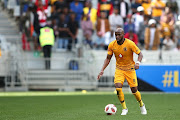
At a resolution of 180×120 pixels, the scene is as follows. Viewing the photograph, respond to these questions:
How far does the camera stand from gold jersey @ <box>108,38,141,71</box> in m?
12.2

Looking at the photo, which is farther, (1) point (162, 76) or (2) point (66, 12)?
(2) point (66, 12)

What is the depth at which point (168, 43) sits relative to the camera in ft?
89.5

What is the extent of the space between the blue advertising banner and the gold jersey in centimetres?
1103

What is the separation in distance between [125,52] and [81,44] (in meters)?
13.9

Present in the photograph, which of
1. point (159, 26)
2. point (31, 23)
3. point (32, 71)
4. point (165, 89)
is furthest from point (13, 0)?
point (165, 89)

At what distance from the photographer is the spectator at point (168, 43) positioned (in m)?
27.1

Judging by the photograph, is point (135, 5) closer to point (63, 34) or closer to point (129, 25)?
point (129, 25)

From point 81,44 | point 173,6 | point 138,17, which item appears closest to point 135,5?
point 138,17

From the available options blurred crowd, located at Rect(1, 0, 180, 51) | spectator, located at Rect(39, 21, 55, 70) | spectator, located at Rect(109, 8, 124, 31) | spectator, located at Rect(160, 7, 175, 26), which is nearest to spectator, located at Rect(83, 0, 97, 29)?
blurred crowd, located at Rect(1, 0, 180, 51)

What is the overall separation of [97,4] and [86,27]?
300 centimetres

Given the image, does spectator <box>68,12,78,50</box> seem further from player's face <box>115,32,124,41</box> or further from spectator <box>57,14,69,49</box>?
player's face <box>115,32,124,41</box>

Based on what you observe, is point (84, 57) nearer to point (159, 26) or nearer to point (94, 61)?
point (94, 61)

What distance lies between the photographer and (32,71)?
81.2ft

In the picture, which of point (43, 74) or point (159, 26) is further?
point (159, 26)
